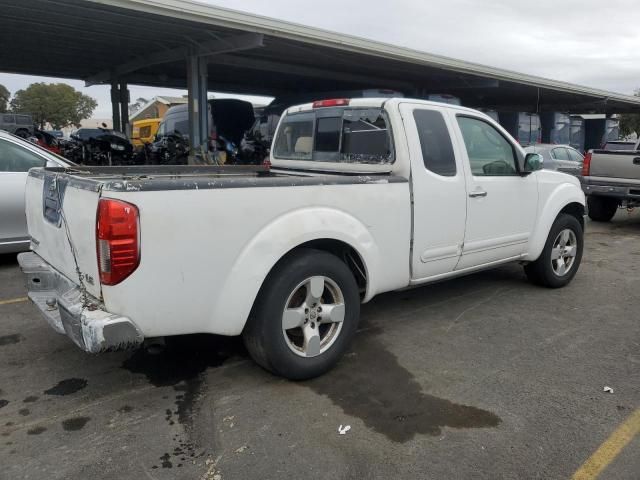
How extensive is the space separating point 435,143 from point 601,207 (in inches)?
327

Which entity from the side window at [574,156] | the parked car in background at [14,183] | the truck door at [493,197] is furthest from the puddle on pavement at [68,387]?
the side window at [574,156]

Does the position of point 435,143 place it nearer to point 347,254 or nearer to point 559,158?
point 347,254

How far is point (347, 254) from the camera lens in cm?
391

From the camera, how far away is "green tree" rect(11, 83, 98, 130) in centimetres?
6078

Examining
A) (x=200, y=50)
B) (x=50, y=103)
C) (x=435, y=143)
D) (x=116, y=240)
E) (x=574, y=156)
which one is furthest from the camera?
(x=50, y=103)

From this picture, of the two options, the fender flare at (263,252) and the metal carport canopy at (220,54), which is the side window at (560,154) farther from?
the fender flare at (263,252)

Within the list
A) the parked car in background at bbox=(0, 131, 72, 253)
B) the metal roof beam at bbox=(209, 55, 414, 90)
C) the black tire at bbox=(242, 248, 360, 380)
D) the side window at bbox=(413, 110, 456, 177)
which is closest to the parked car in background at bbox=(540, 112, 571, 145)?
the metal roof beam at bbox=(209, 55, 414, 90)

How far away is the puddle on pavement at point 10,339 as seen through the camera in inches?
164

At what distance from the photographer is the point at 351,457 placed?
278cm

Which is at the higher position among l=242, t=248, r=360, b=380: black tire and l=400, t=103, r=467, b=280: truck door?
l=400, t=103, r=467, b=280: truck door

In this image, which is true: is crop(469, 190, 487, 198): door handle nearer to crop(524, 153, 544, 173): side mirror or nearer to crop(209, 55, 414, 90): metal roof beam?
crop(524, 153, 544, 173): side mirror

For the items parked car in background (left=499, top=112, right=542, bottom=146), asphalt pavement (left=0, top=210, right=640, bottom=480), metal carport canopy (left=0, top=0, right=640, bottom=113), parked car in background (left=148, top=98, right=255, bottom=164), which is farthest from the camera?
parked car in background (left=499, top=112, right=542, bottom=146)

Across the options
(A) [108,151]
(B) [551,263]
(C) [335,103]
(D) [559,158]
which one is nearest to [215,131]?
(A) [108,151]

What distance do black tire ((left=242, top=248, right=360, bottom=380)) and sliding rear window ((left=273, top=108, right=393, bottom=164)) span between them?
3.56 ft
